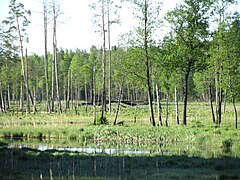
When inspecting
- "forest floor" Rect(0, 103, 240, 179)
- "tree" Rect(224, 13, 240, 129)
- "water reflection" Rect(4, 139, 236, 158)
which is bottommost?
"water reflection" Rect(4, 139, 236, 158)

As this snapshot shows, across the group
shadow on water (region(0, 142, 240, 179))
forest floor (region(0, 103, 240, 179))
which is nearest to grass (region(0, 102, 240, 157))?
forest floor (region(0, 103, 240, 179))

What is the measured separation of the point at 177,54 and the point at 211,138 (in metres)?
10.4

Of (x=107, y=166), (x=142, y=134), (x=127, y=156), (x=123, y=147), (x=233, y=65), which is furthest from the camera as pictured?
(x=233, y=65)

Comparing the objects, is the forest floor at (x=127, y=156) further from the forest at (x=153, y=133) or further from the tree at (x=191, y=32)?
the tree at (x=191, y=32)

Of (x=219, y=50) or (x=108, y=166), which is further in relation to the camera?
(x=219, y=50)

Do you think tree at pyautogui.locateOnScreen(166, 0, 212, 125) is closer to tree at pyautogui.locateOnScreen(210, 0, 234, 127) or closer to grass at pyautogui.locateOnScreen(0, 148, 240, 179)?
tree at pyautogui.locateOnScreen(210, 0, 234, 127)

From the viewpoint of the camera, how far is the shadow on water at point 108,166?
14.7 meters

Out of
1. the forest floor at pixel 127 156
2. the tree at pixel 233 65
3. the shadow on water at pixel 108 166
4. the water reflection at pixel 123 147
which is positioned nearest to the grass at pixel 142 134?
the forest floor at pixel 127 156

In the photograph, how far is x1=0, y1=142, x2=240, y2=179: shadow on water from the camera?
1472 cm

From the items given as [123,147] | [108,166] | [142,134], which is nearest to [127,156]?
[108,166]

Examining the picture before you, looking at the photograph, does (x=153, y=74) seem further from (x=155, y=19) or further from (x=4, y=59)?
(x=4, y=59)

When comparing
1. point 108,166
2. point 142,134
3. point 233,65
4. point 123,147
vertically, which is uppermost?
point 233,65

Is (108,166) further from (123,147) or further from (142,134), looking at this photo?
(142,134)

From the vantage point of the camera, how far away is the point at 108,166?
16.9 m
